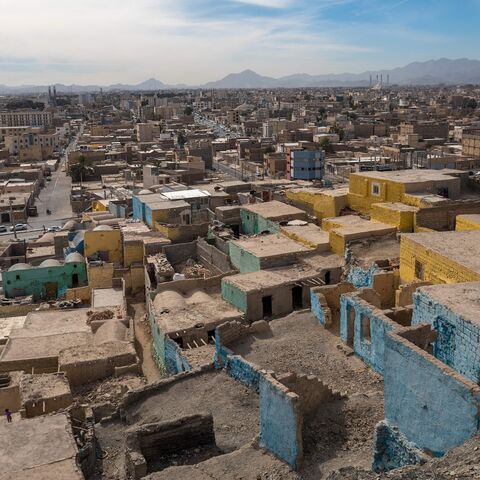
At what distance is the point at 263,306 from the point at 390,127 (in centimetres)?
7477

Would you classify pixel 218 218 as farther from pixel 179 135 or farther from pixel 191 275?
pixel 179 135

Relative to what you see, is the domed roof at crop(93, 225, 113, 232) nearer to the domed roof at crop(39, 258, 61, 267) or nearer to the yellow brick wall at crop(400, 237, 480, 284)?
the domed roof at crop(39, 258, 61, 267)

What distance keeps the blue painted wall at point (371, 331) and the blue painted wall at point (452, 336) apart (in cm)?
75

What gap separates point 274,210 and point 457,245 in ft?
36.5

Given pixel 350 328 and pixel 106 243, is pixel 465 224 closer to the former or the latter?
pixel 350 328

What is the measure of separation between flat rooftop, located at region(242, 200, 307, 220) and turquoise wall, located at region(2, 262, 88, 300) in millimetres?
7414

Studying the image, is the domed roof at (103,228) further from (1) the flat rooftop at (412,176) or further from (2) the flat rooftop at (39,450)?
(2) the flat rooftop at (39,450)

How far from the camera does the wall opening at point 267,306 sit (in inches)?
709

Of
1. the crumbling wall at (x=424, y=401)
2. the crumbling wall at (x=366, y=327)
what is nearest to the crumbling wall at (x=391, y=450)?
the crumbling wall at (x=424, y=401)

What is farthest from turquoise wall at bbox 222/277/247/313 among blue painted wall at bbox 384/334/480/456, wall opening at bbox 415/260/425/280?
blue painted wall at bbox 384/334/480/456

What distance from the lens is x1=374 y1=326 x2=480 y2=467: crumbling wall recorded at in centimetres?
772

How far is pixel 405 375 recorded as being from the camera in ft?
28.8

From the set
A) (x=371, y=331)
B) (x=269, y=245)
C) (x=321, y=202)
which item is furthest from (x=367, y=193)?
(x=371, y=331)

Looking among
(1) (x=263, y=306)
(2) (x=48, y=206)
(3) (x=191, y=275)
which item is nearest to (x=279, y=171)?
(2) (x=48, y=206)
